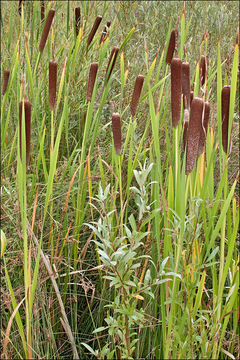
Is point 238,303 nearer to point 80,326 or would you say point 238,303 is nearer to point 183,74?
point 80,326

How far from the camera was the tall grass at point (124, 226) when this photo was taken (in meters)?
1.00

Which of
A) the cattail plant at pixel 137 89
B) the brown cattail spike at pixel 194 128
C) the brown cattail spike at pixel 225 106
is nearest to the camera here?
the brown cattail spike at pixel 194 128

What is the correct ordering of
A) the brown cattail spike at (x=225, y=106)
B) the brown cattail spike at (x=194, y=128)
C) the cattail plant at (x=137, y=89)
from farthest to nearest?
the cattail plant at (x=137, y=89)
the brown cattail spike at (x=225, y=106)
the brown cattail spike at (x=194, y=128)

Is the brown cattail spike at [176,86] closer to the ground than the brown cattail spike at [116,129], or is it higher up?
higher up

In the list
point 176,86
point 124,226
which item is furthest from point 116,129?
point 124,226

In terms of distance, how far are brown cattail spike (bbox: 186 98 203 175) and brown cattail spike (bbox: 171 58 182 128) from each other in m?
0.07

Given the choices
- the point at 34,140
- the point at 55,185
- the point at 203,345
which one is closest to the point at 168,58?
the point at 55,185

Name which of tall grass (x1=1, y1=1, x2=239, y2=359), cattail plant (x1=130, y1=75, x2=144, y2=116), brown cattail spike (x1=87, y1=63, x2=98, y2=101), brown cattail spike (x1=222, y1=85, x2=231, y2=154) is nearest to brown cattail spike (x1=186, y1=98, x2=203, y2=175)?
tall grass (x1=1, y1=1, x2=239, y2=359)

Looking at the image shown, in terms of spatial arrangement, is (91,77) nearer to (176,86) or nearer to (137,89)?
(137,89)

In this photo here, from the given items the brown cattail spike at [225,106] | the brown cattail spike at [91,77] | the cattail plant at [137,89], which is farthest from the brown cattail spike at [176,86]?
the brown cattail spike at [91,77]

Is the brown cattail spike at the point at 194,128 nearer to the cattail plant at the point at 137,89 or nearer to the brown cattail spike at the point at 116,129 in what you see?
the brown cattail spike at the point at 116,129

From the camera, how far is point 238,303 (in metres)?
1.28

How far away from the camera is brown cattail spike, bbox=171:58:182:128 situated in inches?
38.0

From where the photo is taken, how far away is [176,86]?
977 millimetres
